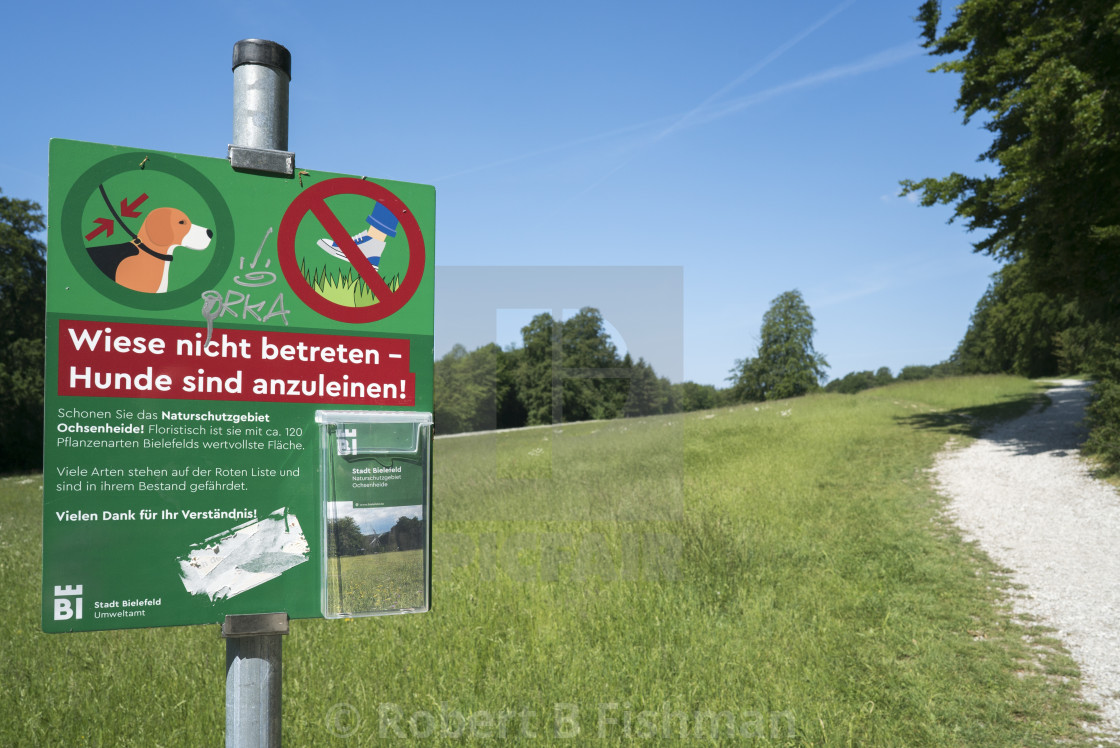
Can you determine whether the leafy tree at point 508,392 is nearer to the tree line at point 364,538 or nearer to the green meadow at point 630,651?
the green meadow at point 630,651

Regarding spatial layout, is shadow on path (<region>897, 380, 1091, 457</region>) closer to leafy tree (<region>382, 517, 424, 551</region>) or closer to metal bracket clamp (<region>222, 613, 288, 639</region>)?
leafy tree (<region>382, 517, 424, 551</region>)

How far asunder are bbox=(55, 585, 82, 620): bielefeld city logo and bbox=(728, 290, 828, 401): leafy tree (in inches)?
2511

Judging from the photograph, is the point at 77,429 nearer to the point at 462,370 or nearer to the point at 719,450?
the point at 462,370

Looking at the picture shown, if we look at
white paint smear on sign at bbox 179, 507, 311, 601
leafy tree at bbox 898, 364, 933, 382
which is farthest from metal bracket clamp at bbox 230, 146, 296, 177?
leafy tree at bbox 898, 364, 933, 382

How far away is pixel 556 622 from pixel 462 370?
3937 mm

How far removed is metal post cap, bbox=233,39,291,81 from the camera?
2.05m

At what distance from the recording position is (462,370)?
841cm

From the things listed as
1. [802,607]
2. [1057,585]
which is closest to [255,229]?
[802,607]

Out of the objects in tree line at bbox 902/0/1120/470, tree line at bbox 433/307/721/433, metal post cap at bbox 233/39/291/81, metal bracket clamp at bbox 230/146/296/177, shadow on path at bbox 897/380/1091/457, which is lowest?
shadow on path at bbox 897/380/1091/457

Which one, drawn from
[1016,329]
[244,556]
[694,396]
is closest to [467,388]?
[244,556]

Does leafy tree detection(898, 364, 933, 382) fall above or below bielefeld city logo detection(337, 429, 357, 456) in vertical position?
above

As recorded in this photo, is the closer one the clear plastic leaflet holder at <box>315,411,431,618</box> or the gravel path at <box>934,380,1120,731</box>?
the clear plastic leaflet holder at <box>315,411,431,618</box>

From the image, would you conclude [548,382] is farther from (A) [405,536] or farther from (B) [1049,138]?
(B) [1049,138]

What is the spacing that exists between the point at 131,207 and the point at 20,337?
44.2 m
